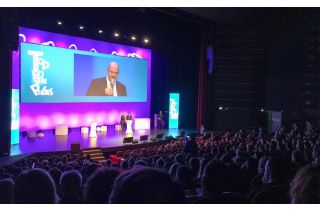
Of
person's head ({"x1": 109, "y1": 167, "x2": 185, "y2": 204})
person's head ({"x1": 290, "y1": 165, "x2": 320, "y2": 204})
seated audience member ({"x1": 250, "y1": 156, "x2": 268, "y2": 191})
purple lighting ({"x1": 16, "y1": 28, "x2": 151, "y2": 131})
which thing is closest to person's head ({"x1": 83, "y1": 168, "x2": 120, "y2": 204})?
person's head ({"x1": 109, "y1": 167, "x2": 185, "y2": 204})

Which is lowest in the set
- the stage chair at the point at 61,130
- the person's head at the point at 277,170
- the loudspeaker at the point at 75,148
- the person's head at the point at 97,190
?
the loudspeaker at the point at 75,148

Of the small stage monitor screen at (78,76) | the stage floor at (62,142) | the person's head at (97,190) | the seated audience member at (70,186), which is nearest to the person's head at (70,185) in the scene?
the seated audience member at (70,186)

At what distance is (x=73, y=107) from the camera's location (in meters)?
16.0

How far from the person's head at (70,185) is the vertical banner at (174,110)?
1549cm

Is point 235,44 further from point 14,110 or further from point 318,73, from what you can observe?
point 14,110

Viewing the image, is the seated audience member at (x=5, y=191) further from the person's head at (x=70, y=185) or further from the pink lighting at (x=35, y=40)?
the pink lighting at (x=35, y=40)

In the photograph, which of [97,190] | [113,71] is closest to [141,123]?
[113,71]

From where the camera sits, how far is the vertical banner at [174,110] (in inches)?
750

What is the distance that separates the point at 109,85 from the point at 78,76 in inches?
64.8

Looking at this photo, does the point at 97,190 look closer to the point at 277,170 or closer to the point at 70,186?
the point at 70,186

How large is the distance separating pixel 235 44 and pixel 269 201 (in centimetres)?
1623

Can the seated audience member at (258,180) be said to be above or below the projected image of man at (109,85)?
below

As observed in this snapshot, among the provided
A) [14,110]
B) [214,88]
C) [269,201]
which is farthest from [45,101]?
[269,201]

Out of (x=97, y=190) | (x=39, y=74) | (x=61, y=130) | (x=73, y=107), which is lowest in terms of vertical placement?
(x=61, y=130)
